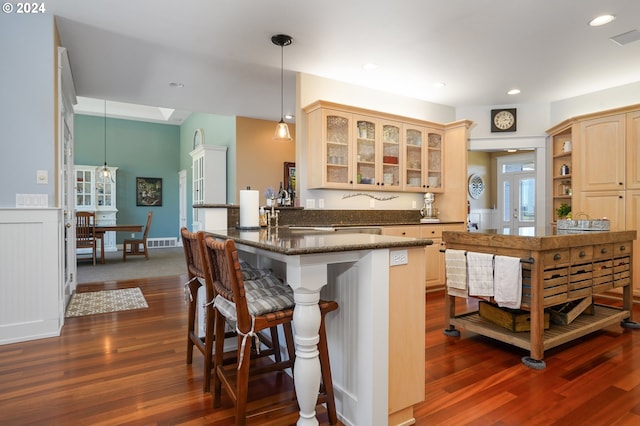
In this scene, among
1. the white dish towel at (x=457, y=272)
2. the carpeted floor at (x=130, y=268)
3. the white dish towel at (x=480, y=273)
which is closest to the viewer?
the white dish towel at (x=480, y=273)

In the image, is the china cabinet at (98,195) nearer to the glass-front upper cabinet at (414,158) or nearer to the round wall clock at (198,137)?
the round wall clock at (198,137)

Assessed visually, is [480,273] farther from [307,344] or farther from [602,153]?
[602,153]

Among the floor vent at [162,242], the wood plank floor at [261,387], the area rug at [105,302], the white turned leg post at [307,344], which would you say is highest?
the white turned leg post at [307,344]

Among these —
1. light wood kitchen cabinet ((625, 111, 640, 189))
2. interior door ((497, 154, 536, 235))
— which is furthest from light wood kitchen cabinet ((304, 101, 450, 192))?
interior door ((497, 154, 536, 235))

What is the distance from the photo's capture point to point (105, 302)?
13.2ft

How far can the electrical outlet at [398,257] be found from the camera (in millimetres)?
1687

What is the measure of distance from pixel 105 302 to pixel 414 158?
413 centimetres

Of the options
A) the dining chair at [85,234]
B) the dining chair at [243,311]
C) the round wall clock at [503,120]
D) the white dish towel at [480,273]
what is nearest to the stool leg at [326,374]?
the dining chair at [243,311]

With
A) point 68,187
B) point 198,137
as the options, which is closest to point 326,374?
point 68,187

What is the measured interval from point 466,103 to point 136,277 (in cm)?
557

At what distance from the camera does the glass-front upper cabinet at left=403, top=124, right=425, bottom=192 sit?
480 cm

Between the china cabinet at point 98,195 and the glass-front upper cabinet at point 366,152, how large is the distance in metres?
7.11

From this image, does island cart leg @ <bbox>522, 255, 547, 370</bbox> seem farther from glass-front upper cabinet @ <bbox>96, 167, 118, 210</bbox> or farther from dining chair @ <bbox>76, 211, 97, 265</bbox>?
glass-front upper cabinet @ <bbox>96, 167, 118, 210</bbox>

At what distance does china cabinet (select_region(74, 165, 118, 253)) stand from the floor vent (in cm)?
89
